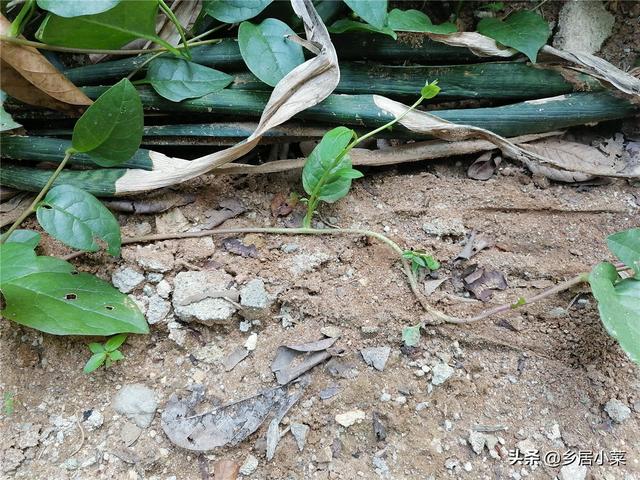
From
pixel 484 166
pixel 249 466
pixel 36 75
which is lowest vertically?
pixel 249 466

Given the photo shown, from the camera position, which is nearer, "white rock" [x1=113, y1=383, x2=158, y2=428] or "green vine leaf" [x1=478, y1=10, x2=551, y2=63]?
"white rock" [x1=113, y1=383, x2=158, y2=428]

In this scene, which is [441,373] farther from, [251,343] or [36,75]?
[36,75]

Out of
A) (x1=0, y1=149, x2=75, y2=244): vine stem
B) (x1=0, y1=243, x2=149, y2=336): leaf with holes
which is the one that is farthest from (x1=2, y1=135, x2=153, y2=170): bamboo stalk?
(x1=0, y1=243, x2=149, y2=336): leaf with holes

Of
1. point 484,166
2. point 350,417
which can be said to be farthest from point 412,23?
point 350,417

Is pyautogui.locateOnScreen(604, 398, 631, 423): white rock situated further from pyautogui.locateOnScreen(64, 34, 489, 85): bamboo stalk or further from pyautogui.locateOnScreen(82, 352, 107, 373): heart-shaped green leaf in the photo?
pyautogui.locateOnScreen(82, 352, 107, 373): heart-shaped green leaf

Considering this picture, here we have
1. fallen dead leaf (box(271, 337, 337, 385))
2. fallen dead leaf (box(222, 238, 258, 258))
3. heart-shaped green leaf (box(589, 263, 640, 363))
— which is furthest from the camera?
fallen dead leaf (box(222, 238, 258, 258))

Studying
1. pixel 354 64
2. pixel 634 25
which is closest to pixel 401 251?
pixel 354 64
